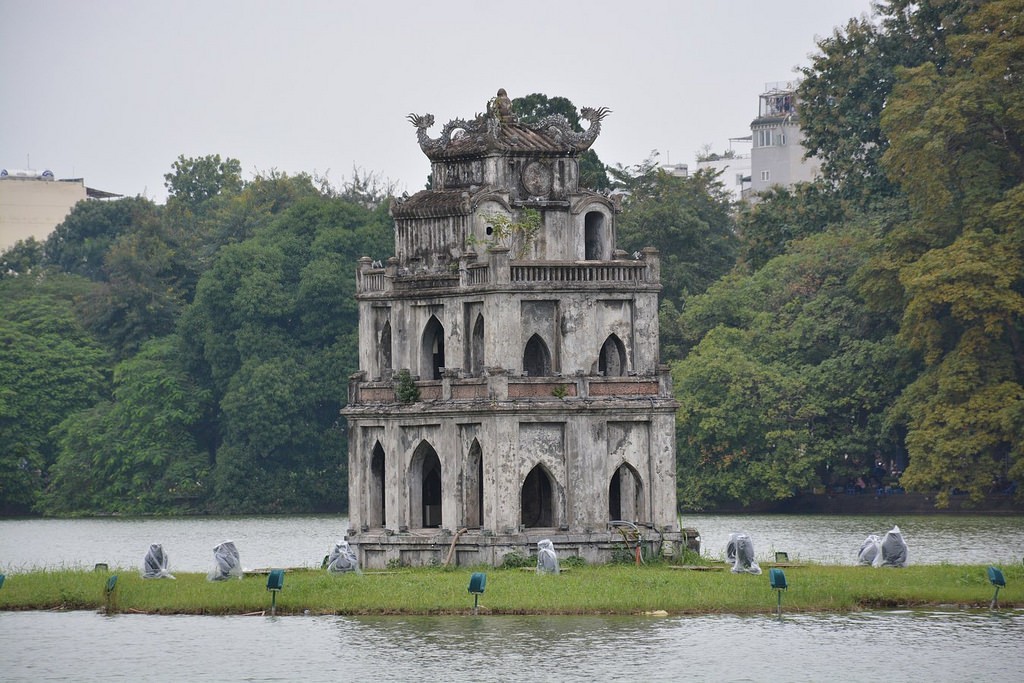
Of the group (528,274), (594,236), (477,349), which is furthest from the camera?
(594,236)

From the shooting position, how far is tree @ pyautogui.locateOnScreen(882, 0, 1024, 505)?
79250 millimetres

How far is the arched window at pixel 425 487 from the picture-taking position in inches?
2202

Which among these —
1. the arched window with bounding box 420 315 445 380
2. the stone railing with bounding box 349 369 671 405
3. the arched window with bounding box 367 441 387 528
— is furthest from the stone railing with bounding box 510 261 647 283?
the arched window with bounding box 367 441 387 528

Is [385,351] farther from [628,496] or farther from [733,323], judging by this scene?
[733,323]

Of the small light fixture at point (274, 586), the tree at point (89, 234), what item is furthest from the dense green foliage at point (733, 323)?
the small light fixture at point (274, 586)

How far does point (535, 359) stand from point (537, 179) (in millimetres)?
4179

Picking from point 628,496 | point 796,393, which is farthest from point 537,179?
point 796,393

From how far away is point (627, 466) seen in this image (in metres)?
54.8

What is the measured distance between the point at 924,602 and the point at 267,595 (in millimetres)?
13206

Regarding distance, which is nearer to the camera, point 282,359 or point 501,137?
point 501,137

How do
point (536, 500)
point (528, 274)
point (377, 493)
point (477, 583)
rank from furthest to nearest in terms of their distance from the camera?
point (377, 493), point (536, 500), point (528, 274), point (477, 583)

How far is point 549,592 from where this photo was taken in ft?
161

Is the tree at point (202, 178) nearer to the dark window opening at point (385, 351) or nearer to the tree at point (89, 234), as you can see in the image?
the tree at point (89, 234)

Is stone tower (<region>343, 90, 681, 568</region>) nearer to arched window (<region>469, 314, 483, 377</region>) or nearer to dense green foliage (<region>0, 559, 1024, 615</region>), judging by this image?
arched window (<region>469, 314, 483, 377</region>)
